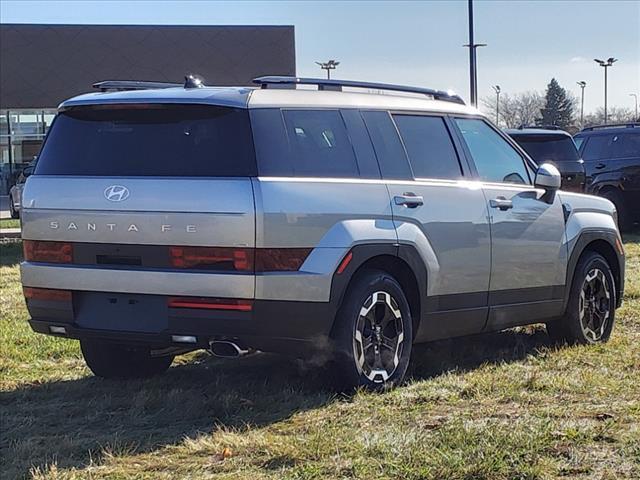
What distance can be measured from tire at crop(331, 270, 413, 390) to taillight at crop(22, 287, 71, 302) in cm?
153

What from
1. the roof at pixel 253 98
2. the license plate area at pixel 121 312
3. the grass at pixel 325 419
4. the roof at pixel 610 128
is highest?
the roof at pixel 610 128

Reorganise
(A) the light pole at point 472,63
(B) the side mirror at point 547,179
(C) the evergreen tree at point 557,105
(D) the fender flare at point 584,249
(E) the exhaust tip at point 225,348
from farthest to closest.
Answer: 1. (C) the evergreen tree at point 557,105
2. (A) the light pole at point 472,63
3. (D) the fender flare at point 584,249
4. (B) the side mirror at point 547,179
5. (E) the exhaust tip at point 225,348

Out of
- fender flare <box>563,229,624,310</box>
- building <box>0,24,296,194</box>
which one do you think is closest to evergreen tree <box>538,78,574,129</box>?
building <box>0,24,296,194</box>

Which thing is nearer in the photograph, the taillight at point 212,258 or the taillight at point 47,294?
the taillight at point 212,258

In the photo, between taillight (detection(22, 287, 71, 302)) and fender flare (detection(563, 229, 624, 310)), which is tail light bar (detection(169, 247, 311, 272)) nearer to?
taillight (detection(22, 287, 71, 302))

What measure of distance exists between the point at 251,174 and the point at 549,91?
99429mm

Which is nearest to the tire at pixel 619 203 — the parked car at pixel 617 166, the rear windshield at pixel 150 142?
the parked car at pixel 617 166

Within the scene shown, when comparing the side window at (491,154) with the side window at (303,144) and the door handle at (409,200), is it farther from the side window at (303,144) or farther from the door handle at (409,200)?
the side window at (303,144)

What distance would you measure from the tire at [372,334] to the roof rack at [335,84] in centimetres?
116

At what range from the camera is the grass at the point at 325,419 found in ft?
14.6

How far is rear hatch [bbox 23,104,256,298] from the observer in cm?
519

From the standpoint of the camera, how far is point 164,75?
3628 centimetres

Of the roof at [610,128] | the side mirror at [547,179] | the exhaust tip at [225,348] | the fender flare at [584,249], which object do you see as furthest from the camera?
the roof at [610,128]

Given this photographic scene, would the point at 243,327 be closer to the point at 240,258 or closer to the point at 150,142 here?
the point at 240,258
